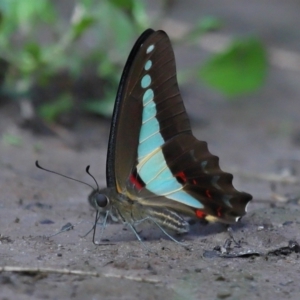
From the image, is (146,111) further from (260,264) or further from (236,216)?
(260,264)

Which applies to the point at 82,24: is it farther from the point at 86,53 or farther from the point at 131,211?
the point at 131,211

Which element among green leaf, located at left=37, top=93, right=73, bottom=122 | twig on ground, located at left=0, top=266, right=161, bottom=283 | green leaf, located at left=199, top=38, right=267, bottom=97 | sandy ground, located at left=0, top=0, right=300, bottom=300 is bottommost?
twig on ground, located at left=0, top=266, right=161, bottom=283

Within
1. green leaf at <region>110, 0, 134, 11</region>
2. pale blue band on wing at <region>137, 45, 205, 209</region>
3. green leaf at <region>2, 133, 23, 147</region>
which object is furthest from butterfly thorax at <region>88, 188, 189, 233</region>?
green leaf at <region>110, 0, 134, 11</region>

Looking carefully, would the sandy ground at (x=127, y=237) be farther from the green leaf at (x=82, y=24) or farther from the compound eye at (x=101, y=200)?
the green leaf at (x=82, y=24)

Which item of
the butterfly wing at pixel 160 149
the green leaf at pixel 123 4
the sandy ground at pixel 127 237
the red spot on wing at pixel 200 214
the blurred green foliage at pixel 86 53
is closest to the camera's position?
the sandy ground at pixel 127 237

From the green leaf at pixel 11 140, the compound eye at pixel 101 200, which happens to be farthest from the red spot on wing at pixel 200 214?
the green leaf at pixel 11 140

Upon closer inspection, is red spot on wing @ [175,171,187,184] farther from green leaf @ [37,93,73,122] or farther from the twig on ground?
green leaf @ [37,93,73,122]

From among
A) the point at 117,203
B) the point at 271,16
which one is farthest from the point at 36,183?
the point at 271,16
